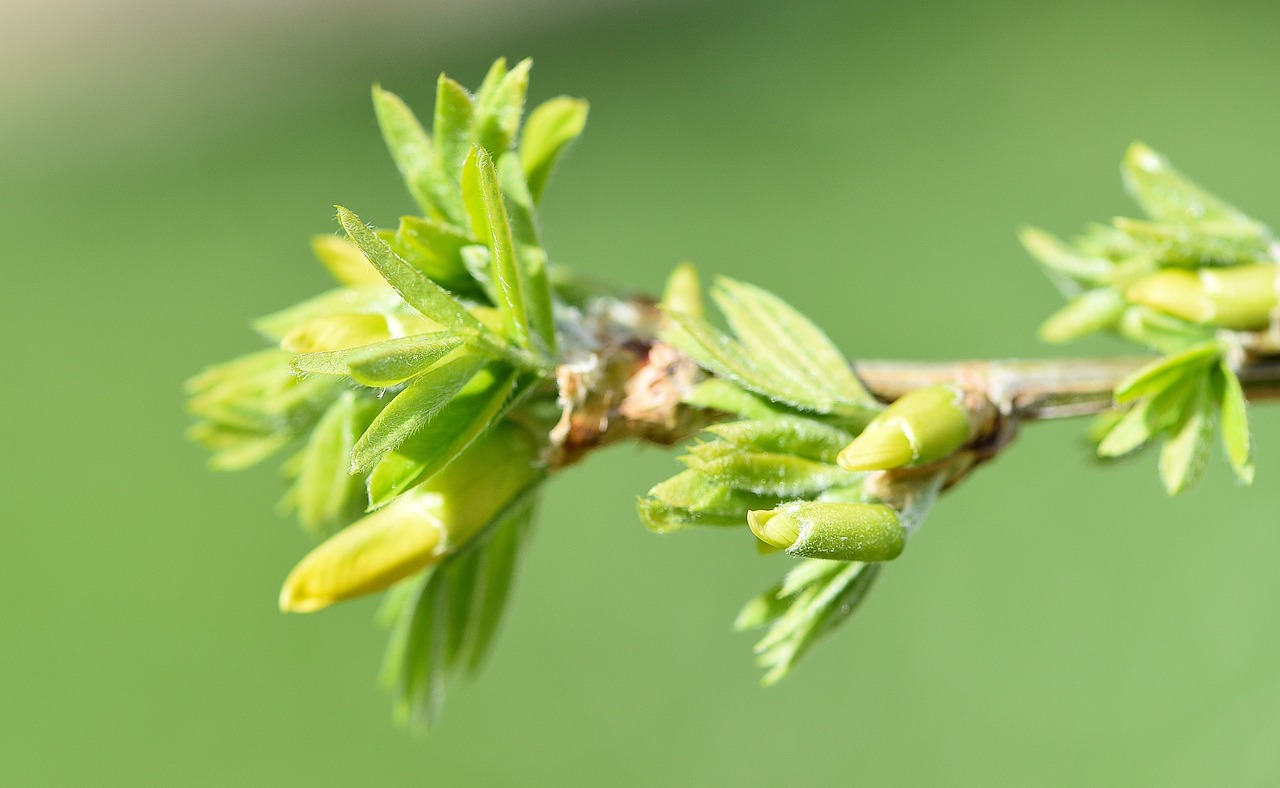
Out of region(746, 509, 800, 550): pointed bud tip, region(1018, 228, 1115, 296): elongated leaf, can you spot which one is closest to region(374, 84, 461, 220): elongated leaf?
region(746, 509, 800, 550): pointed bud tip

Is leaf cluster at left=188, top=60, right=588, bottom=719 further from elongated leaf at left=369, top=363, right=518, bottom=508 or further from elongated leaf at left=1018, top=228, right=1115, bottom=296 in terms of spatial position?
elongated leaf at left=1018, top=228, right=1115, bottom=296

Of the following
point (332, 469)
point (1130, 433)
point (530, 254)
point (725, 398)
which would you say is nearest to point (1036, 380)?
point (1130, 433)

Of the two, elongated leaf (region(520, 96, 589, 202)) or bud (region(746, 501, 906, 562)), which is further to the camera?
elongated leaf (region(520, 96, 589, 202))

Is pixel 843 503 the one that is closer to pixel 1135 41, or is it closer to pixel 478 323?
pixel 478 323

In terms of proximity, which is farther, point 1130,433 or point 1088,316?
point 1088,316

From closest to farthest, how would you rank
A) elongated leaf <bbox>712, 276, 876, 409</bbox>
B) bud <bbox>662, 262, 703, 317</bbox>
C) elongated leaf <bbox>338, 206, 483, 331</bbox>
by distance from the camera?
1. elongated leaf <bbox>338, 206, 483, 331</bbox>
2. elongated leaf <bbox>712, 276, 876, 409</bbox>
3. bud <bbox>662, 262, 703, 317</bbox>

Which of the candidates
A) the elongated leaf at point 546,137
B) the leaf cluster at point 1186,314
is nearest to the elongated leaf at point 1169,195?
the leaf cluster at point 1186,314

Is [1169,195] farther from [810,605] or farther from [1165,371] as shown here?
[810,605]
